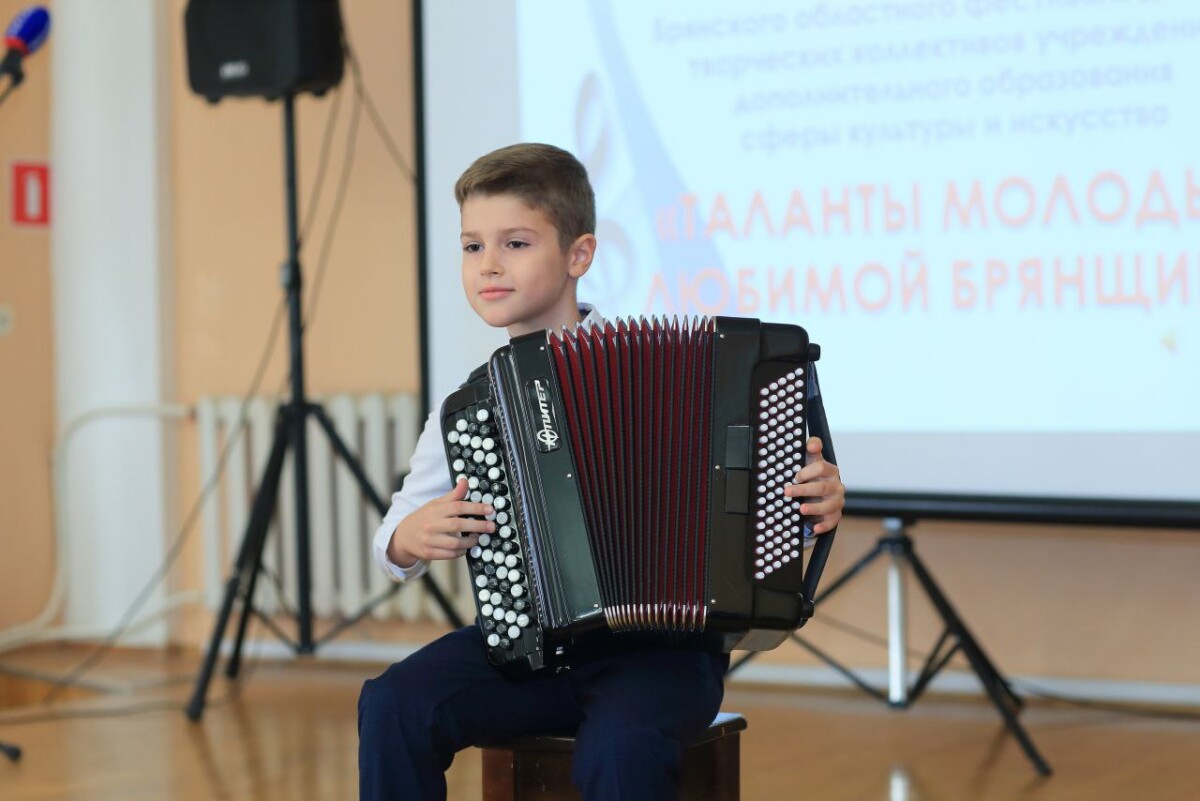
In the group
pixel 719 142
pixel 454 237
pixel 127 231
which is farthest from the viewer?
pixel 127 231

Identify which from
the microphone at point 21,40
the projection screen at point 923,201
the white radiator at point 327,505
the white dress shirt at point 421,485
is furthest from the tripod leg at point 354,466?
the white dress shirt at point 421,485

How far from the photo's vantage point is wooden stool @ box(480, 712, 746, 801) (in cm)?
183

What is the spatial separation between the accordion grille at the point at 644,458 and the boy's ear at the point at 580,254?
0.24 metres

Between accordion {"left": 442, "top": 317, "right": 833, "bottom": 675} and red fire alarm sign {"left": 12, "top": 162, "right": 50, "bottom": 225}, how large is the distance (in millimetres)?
2906

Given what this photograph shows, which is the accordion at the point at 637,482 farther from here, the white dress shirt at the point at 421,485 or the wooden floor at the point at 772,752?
the wooden floor at the point at 772,752

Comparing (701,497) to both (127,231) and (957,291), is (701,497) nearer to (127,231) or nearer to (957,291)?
(957,291)

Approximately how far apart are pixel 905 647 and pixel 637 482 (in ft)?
5.11

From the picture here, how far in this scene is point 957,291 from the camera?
281cm

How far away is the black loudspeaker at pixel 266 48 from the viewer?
3.32 metres

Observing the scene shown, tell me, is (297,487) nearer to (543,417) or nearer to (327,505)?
(327,505)

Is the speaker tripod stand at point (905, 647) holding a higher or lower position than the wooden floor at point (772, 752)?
higher

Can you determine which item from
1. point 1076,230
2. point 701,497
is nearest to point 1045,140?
point 1076,230

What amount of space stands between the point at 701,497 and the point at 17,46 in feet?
5.64

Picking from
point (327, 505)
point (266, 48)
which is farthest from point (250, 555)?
point (266, 48)
